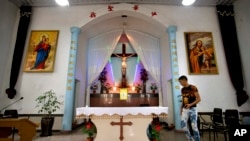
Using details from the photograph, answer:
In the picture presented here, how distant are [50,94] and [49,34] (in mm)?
2345

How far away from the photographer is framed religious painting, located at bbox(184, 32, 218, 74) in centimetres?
529

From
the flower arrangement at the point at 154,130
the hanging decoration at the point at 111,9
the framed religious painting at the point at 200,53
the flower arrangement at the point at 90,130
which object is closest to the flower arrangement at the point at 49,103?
the flower arrangement at the point at 90,130

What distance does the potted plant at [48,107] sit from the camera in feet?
14.1

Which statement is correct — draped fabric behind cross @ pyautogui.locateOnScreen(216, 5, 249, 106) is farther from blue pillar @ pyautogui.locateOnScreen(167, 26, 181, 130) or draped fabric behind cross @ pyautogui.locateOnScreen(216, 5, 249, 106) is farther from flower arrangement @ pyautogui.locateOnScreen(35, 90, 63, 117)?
flower arrangement @ pyautogui.locateOnScreen(35, 90, 63, 117)

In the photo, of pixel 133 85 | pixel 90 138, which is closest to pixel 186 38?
pixel 133 85

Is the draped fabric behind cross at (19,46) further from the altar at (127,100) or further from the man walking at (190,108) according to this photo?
the man walking at (190,108)

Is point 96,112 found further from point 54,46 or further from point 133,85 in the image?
point 133,85

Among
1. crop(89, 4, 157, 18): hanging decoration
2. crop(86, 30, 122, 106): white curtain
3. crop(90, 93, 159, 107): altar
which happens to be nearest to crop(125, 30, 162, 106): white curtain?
crop(90, 93, 159, 107): altar

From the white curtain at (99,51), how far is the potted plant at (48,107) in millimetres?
1711

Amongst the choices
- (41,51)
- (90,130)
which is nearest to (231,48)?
(90,130)

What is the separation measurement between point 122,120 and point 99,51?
4.33 metres

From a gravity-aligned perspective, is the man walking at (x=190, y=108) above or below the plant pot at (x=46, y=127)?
above

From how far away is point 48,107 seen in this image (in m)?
4.83

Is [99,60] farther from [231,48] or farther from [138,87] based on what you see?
[231,48]
